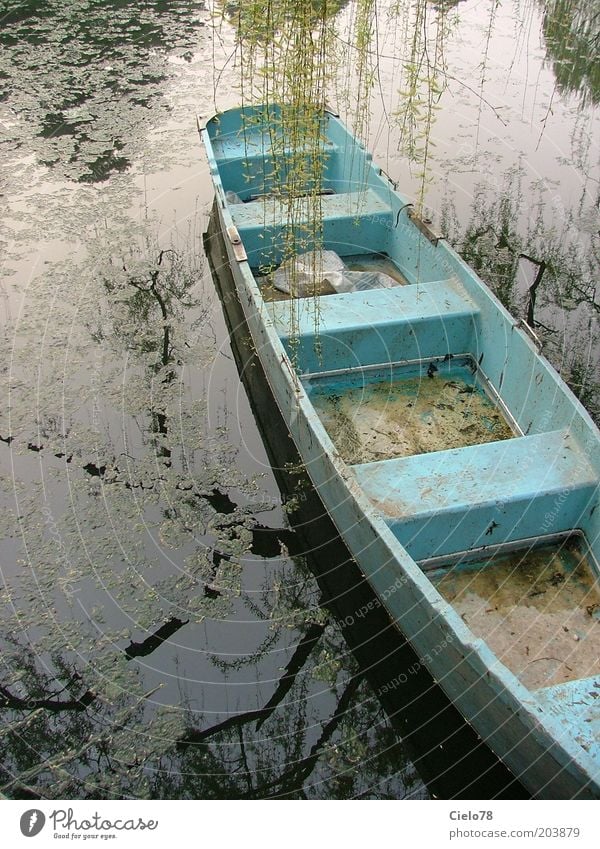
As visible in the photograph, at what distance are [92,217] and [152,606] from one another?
14.2ft

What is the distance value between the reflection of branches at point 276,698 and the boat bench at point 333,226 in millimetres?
3083

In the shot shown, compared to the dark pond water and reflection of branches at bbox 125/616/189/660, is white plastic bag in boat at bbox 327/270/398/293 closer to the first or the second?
the dark pond water

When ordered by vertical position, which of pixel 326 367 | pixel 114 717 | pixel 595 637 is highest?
pixel 326 367

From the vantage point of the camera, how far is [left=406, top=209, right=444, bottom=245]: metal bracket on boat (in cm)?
538

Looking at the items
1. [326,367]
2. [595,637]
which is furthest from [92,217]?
[595,637]

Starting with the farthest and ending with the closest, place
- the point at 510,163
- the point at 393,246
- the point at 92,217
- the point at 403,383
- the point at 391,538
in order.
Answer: the point at 510,163
the point at 92,217
the point at 393,246
the point at 403,383
the point at 391,538

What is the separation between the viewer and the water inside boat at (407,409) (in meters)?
4.63

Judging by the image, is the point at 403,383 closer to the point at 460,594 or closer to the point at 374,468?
the point at 374,468

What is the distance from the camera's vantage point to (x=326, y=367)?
Result: 4.94 meters

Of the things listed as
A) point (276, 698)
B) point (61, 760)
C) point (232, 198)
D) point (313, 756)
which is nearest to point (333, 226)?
point (232, 198)

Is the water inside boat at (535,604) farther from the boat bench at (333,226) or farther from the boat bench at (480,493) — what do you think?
the boat bench at (333,226)

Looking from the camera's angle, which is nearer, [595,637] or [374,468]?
[595,637]

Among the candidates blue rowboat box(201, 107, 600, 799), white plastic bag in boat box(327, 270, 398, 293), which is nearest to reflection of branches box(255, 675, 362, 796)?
blue rowboat box(201, 107, 600, 799)

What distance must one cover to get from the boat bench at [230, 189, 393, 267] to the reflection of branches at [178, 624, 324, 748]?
3.08 meters
